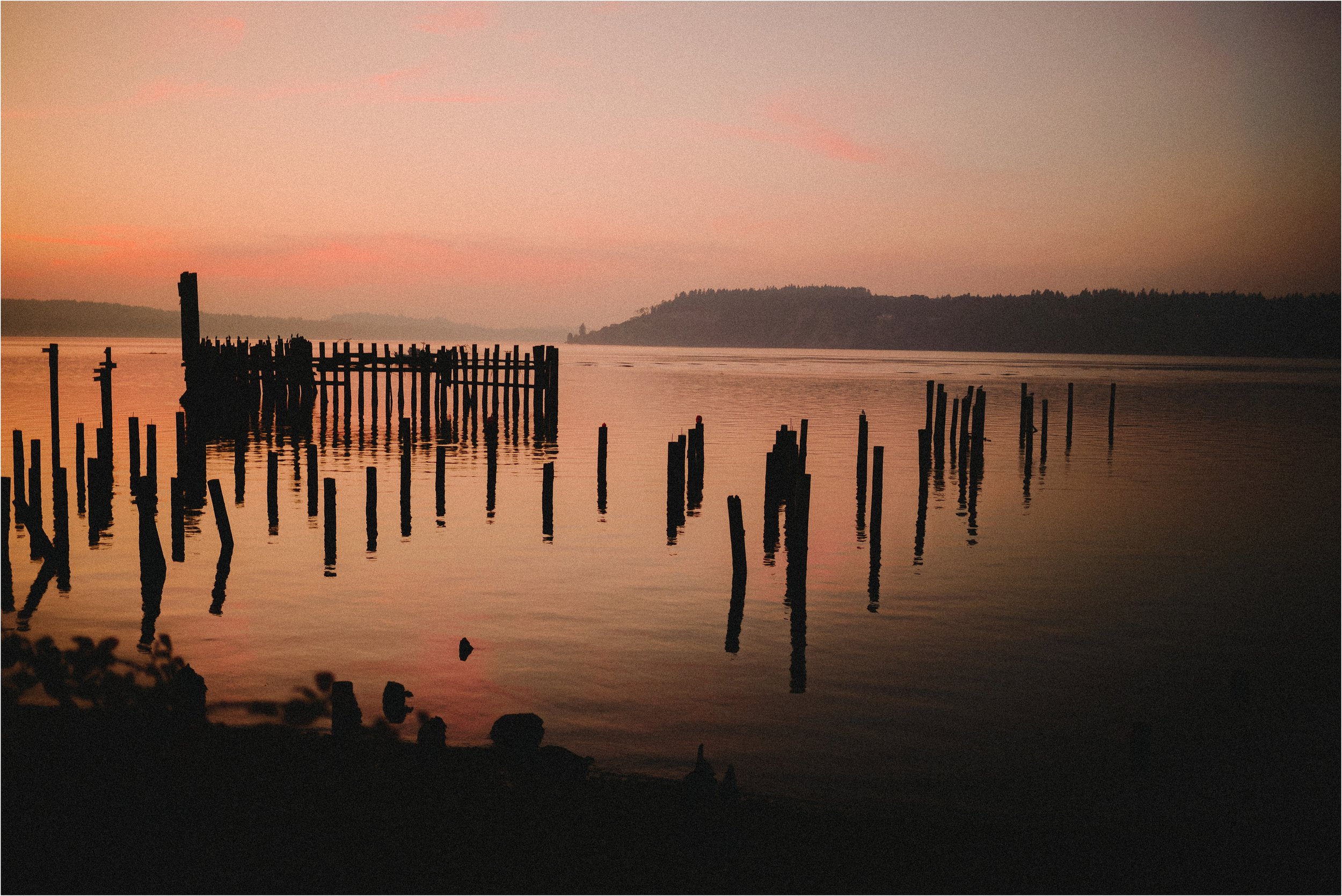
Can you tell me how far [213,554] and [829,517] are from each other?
37.8 ft

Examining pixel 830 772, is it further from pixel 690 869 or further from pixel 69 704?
pixel 69 704

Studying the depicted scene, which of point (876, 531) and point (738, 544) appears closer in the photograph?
point (738, 544)

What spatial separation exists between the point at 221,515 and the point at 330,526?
5.11 feet

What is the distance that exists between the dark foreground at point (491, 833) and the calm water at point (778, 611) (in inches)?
37.9

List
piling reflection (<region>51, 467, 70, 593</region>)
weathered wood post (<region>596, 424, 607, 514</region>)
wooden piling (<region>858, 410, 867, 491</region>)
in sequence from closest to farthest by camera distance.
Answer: piling reflection (<region>51, 467, 70, 593</region>) → weathered wood post (<region>596, 424, 607, 514</region>) → wooden piling (<region>858, 410, 867, 491</region>)

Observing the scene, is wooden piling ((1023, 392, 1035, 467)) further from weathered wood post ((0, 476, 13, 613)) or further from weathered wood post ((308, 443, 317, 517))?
weathered wood post ((0, 476, 13, 613))

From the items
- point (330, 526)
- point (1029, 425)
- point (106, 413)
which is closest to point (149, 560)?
point (330, 526)

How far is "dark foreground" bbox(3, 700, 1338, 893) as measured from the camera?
6219mm

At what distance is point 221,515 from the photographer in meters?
15.3

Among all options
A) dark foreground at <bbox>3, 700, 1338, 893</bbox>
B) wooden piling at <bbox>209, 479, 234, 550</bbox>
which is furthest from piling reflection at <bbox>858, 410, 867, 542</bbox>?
dark foreground at <bbox>3, 700, 1338, 893</bbox>

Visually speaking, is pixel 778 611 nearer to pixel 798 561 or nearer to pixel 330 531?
pixel 798 561

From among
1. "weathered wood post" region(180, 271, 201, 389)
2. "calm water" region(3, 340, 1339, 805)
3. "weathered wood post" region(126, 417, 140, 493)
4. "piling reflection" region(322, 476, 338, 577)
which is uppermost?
"weathered wood post" region(180, 271, 201, 389)

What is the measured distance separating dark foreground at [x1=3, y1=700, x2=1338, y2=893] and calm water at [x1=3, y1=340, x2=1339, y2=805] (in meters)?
0.96

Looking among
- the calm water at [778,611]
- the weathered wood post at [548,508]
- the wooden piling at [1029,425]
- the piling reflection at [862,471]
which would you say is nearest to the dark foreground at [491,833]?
the calm water at [778,611]
